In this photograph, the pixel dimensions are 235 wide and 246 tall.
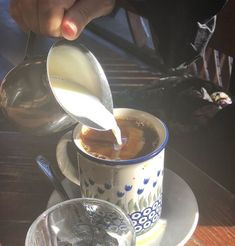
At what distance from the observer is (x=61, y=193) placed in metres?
0.53

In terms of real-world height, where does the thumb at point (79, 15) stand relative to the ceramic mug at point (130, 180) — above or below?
above

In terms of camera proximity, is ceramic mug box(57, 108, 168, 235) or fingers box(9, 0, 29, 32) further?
fingers box(9, 0, 29, 32)

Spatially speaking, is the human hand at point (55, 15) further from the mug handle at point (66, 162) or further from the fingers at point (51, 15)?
the mug handle at point (66, 162)

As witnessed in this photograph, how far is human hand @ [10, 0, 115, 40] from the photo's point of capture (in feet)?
1.76

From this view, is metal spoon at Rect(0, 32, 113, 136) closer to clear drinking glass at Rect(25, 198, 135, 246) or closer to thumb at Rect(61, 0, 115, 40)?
thumb at Rect(61, 0, 115, 40)

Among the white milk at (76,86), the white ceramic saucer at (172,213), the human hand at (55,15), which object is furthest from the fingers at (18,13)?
the white ceramic saucer at (172,213)

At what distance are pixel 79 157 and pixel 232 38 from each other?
2.08 ft

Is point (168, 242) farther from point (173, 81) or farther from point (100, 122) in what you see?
point (173, 81)

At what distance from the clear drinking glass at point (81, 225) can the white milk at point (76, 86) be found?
9cm

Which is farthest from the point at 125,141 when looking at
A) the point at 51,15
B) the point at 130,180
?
the point at 51,15

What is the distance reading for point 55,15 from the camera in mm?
549

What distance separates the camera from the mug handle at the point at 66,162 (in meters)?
0.53

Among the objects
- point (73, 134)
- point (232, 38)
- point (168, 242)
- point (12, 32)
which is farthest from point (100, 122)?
point (12, 32)

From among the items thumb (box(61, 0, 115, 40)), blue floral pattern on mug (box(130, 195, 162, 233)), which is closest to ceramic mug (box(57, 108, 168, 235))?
blue floral pattern on mug (box(130, 195, 162, 233))
